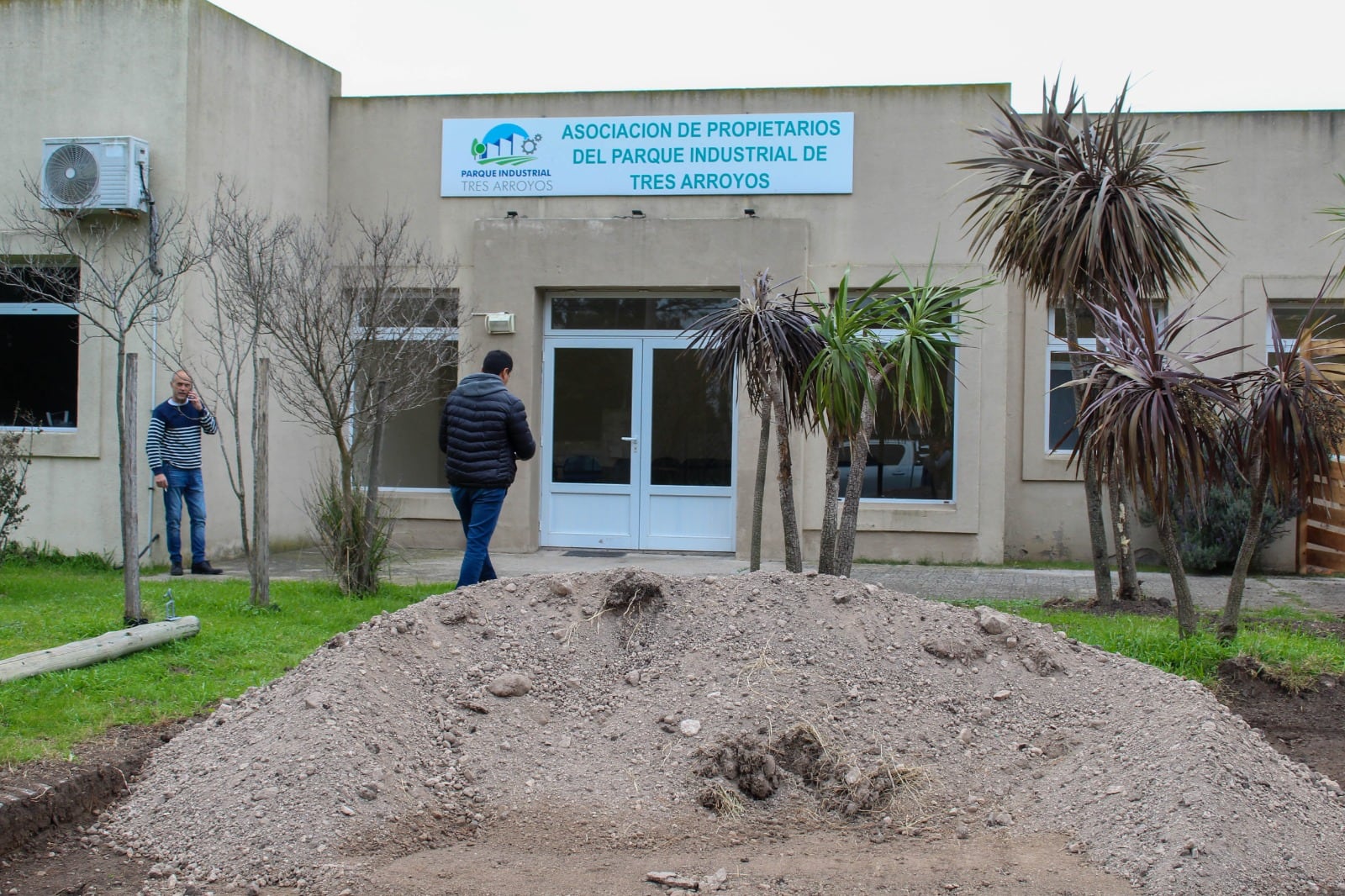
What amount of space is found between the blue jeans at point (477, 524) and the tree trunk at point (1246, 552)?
4.63 m

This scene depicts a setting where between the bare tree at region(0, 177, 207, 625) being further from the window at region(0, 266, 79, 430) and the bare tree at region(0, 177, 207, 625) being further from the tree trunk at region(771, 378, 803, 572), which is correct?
the tree trunk at region(771, 378, 803, 572)

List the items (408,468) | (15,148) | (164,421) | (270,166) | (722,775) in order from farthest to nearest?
(408,468) → (270,166) → (15,148) → (164,421) → (722,775)

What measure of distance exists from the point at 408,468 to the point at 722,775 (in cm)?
865

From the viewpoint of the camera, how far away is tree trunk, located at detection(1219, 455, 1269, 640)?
656 centimetres

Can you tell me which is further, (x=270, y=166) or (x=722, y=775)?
(x=270, y=166)

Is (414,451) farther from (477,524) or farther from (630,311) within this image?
(477,524)

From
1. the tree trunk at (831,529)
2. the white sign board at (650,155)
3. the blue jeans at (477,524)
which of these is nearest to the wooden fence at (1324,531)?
the white sign board at (650,155)

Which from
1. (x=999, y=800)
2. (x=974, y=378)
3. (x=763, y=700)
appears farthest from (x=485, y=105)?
(x=999, y=800)

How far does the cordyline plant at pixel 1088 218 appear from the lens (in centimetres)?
793

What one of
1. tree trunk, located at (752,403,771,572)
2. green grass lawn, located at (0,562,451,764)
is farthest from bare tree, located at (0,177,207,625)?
tree trunk, located at (752,403,771,572)

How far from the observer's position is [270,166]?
38.5ft

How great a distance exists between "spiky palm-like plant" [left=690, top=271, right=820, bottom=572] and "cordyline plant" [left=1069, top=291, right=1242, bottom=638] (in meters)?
2.12

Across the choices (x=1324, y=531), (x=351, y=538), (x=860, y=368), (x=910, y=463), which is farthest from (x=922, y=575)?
(x=351, y=538)

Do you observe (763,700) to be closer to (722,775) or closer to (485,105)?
(722,775)
